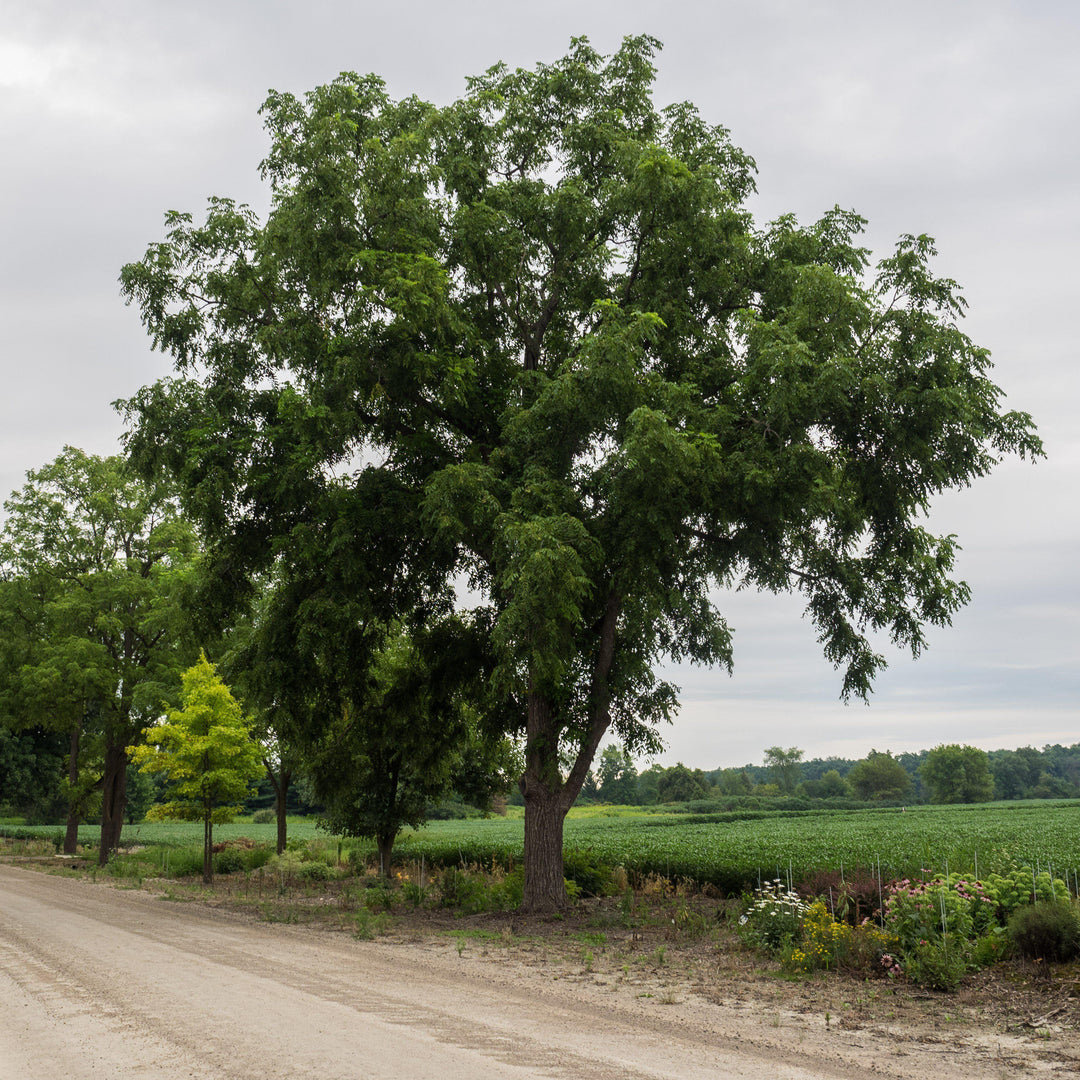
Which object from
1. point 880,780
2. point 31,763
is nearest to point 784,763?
point 880,780

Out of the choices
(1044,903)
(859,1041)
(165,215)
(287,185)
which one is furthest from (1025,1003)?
(165,215)

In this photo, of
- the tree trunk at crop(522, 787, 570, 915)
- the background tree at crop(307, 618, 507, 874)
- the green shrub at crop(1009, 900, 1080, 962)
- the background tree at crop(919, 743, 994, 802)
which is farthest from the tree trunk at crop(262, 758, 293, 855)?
the background tree at crop(919, 743, 994, 802)

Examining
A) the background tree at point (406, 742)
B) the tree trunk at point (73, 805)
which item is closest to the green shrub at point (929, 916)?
the background tree at point (406, 742)

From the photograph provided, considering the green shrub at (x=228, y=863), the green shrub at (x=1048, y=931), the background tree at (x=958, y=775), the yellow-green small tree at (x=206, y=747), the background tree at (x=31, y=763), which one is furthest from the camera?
the background tree at (x=958, y=775)

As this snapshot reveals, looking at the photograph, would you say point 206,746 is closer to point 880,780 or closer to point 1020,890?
point 1020,890

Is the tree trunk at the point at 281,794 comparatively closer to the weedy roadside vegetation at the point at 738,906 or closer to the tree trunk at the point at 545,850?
the weedy roadside vegetation at the point at 738,906

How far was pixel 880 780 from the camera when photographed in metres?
115

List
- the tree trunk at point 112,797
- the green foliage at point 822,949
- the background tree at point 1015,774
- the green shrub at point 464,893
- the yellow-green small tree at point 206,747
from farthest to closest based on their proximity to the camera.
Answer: the background tree at point 1015,774 < the tree trunk at point 112,797 < the yellow-green small tree at point 206,747 < the green shrub at point 464,893 < the green foliage at point 822,949

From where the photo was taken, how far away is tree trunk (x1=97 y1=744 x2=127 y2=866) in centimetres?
3150

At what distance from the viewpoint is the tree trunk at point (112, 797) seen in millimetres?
31500

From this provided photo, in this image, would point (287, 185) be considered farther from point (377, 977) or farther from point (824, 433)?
point (377, 977)

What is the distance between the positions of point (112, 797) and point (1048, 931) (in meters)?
35.3

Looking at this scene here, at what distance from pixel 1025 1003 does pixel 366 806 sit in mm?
17319

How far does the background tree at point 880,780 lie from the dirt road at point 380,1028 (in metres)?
115
